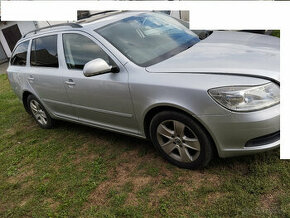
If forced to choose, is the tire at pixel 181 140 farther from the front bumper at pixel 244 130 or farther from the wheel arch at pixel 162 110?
the front bumper at pixel 244 130

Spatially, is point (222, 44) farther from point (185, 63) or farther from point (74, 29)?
point (74, 29)

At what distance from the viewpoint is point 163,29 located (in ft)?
12.7

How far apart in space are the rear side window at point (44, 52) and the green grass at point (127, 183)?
4.11 feet

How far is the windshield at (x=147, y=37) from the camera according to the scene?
11.0ft

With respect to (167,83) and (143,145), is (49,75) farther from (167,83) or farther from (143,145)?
(167,83)

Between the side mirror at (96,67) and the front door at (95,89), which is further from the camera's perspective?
the front door at (95,89)

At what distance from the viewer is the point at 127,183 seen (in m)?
3.26

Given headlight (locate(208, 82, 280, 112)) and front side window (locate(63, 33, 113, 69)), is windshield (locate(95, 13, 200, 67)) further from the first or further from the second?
headlight (locate(208, 82, 280, 112))

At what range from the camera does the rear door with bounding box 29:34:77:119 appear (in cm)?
417

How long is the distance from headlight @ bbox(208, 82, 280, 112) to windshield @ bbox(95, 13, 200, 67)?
0.98 metres

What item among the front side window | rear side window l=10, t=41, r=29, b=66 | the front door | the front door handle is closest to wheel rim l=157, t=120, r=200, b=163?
the front door

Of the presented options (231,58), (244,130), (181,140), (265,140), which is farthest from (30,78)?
(265,140)

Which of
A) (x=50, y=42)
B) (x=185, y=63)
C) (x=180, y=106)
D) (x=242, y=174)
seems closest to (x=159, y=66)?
(x=185, y=63)

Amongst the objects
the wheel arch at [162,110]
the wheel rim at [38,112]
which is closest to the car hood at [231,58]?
the wheel arch at [162,110]
